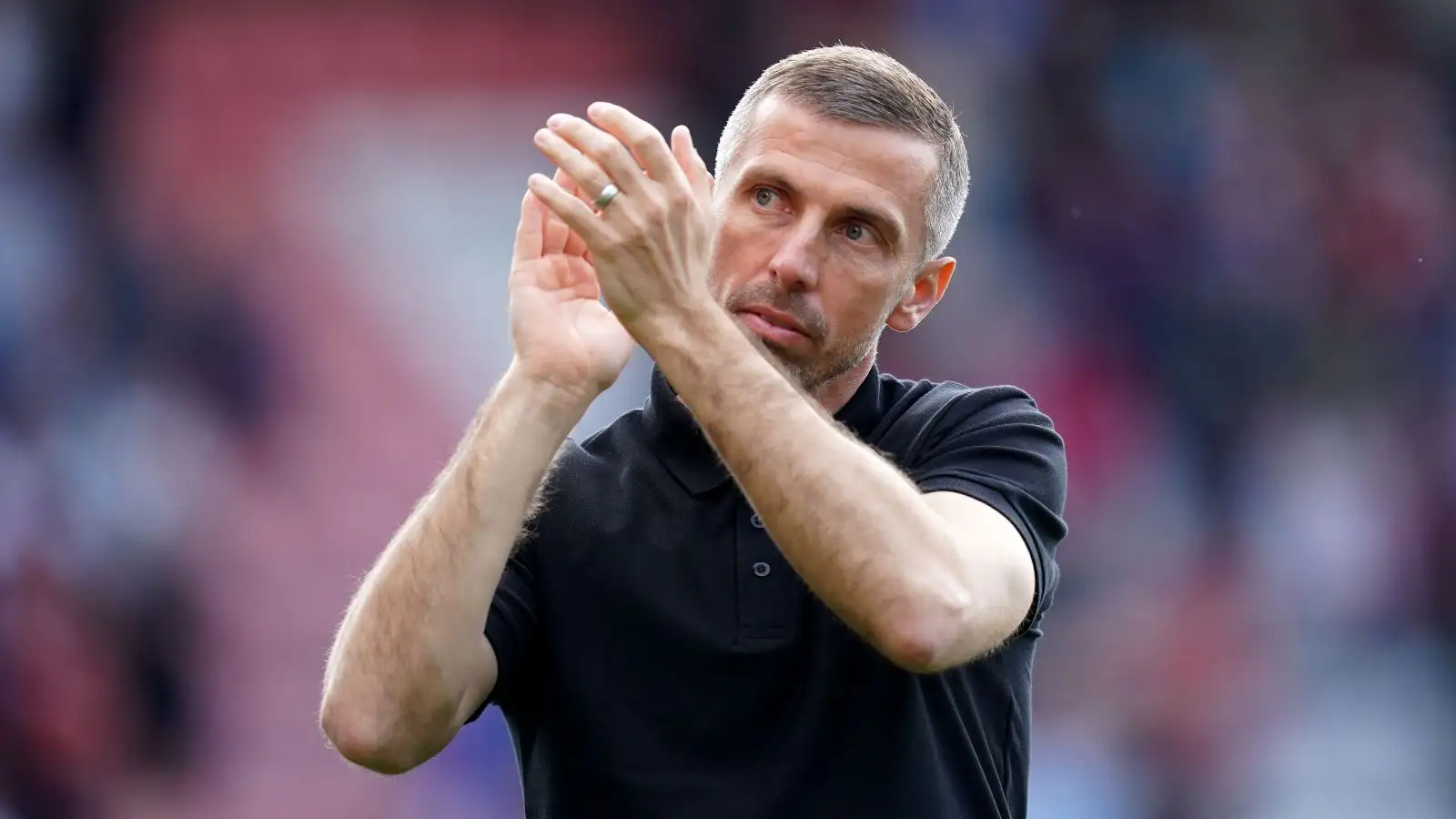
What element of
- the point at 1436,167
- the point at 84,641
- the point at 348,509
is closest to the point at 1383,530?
the point at 1436,167

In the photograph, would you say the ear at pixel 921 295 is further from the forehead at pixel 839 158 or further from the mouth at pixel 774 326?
the mouth at pixel 774 326

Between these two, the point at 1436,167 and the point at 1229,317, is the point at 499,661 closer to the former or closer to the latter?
the point at 1229,317

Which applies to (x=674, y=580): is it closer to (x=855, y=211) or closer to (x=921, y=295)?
(x=855, y=211)

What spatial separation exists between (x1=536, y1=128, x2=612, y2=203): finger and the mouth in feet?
1.76

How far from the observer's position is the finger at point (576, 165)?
6.67 feet

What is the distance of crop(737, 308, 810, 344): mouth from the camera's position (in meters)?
2.55

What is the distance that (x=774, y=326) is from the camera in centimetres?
256

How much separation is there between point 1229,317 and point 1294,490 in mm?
732

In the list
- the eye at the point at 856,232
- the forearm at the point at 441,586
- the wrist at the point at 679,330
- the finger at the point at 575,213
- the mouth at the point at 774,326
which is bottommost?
the forearm at the point at 441,586

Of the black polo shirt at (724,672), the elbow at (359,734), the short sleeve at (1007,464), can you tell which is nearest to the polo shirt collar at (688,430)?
the black polo shirt at (724,672)

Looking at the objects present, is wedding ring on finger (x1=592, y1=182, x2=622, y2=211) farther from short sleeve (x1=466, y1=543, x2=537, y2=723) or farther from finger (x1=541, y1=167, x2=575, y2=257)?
short sleeve (x1=466, y1=543, x2=537, y2=723)

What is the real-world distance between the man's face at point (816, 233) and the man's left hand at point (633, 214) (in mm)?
442

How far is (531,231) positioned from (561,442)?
0.31 m

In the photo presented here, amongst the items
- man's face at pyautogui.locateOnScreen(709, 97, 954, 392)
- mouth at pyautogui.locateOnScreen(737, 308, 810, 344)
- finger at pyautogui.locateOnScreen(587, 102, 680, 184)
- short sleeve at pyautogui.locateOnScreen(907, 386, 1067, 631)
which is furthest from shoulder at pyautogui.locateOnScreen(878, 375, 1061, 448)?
finger at pyautogui.locateOnScreen(587, 102, 680, 184)
